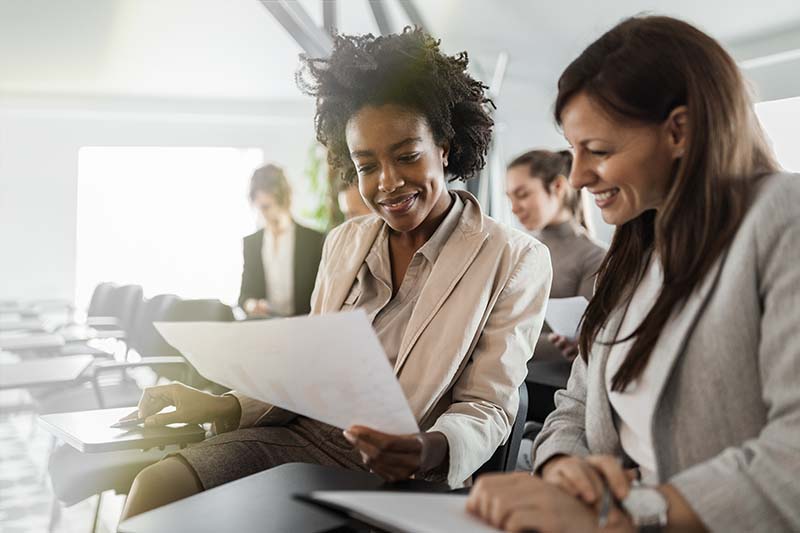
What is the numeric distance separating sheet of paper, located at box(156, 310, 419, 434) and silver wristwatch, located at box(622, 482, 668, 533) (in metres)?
0.31

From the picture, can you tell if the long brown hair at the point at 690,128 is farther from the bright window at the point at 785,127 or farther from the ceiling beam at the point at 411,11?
the ceiling beam at the point at 411,11

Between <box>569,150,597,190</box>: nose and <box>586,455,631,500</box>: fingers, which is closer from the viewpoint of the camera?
<box>586,455,631,500</box>: fingers

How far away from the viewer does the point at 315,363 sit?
1016 mm

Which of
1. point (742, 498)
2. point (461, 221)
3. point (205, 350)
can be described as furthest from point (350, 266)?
point (742, 498)

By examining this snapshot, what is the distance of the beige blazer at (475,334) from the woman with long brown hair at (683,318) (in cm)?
26

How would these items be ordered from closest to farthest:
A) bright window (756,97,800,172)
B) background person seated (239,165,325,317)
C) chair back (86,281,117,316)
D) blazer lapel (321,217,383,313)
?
blazer lapel (321,217,383,313), background person seated (239,165,325,317), bright window (756,97,800,172), chair back (86,281,117,316)

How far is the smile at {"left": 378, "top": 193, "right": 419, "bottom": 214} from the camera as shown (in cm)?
155

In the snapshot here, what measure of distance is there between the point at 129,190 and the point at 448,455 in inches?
301

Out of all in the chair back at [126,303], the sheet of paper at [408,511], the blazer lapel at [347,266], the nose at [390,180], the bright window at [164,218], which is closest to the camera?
the sheet of paper at [408,511]

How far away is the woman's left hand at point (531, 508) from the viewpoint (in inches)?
30.9

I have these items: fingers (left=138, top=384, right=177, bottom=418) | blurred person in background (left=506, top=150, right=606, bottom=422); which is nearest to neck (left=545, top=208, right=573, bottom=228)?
blurred person in background (left=506, top=150, right=606, bottom=422)

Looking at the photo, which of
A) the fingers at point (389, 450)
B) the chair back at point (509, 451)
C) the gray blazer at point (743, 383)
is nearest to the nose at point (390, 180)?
the chair back at point (509, 451)

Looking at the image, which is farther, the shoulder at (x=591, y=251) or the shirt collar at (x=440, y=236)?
the shoulder at (x=591, y=251)

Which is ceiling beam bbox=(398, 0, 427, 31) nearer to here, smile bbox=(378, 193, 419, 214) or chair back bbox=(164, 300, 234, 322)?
chair back bbox=(164, 300, 234, 322)
